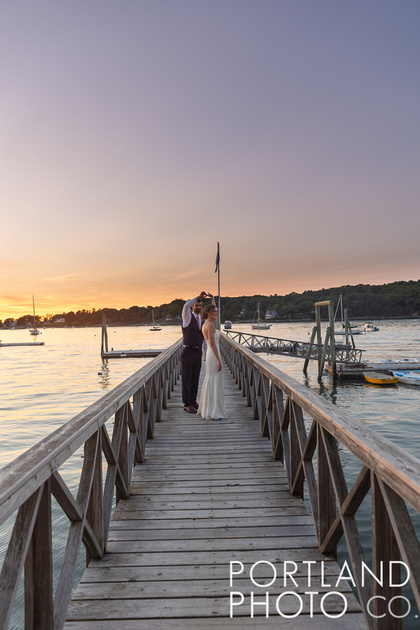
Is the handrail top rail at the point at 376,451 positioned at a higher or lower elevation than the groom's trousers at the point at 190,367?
higher

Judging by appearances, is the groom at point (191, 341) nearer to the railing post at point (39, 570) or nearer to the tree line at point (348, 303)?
the railing post at point (39, 570)

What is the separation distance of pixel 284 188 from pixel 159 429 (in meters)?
20.1

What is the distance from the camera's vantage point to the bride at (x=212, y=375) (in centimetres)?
597

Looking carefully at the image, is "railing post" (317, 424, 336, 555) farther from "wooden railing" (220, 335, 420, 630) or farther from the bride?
the bride

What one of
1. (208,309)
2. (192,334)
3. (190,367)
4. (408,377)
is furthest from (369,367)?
(208,309)

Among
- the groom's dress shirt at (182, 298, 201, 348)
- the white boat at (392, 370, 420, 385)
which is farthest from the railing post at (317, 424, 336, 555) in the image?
the white boat at (392, 370, 420, 385)

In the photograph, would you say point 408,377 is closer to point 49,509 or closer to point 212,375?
point 212,375

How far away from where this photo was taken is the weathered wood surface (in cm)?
200

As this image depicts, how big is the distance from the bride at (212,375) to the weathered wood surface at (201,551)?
1.64 m

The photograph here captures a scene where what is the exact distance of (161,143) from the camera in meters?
17.1

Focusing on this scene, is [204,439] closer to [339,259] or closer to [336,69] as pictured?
[336,69]

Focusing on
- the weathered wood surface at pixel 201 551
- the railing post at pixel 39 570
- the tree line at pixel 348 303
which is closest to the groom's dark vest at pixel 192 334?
the weathered wood surface at pixel 201 551

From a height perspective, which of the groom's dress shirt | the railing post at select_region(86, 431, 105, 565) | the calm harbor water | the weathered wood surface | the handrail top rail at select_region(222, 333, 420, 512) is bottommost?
the calm harbor water

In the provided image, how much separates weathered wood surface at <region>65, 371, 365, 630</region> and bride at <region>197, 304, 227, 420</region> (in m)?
1.64
